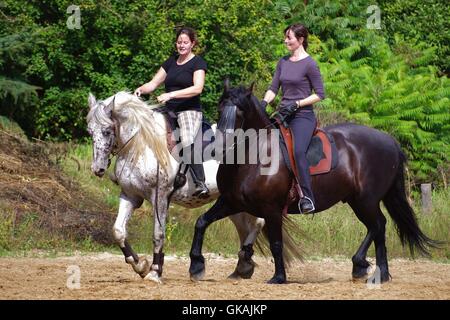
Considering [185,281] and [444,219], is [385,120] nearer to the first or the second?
[444,219]

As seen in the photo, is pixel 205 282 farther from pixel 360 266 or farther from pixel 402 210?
pixel 402 210

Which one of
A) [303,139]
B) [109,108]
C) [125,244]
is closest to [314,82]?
[303,139]

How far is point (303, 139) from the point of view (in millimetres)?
10516

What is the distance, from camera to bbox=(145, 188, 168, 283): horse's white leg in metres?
10.6

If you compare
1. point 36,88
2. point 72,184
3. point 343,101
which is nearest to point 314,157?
point 72,184

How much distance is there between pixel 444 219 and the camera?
16.0 m

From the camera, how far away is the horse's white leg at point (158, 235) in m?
10.6

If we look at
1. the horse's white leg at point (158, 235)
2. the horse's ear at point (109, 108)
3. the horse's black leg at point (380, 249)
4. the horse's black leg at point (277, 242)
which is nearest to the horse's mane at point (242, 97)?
the horse's black leg at point (277, 242)

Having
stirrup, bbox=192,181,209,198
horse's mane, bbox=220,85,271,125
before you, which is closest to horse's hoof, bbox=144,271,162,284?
stirrup, bbox=192,181,209,198

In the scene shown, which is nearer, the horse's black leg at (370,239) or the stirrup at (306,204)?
the stirrup at (306,204)

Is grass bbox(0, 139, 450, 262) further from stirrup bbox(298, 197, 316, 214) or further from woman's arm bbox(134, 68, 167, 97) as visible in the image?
stirrup bbox(298, 197, 316, 214)

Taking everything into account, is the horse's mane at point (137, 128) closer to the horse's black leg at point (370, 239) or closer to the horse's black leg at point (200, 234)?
the horse's black leg at point (200, 234)

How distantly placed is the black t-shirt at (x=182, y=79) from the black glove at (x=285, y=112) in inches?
42.7

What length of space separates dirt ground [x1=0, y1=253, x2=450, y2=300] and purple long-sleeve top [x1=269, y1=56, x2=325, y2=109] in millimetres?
2119
